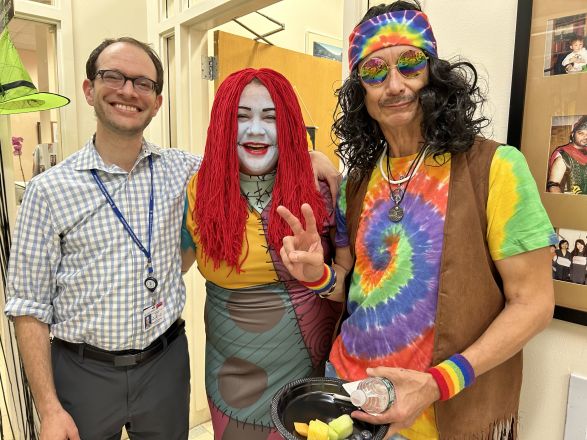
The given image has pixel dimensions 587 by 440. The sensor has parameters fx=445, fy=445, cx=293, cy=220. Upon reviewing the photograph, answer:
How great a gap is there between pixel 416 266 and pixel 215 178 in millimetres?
602

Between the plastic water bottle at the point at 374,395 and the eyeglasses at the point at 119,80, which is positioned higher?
the eyeglasses at the point at 119,80

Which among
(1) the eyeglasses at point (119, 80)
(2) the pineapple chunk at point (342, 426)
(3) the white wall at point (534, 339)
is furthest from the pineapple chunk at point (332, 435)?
(1) the eyeglasses at point (119, 80)

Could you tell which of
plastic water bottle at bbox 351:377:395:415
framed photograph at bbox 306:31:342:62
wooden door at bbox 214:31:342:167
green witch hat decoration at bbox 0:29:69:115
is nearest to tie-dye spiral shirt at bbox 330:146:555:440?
plastic water bottle at bbox 351:377:395:415

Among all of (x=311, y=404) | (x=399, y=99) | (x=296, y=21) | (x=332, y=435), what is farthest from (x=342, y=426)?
(x=296, y=21)

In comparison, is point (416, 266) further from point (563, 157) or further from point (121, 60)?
point (121, 60)

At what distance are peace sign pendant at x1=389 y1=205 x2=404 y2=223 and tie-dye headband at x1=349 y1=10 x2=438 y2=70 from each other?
353 mm

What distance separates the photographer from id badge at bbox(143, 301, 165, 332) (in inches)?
49.8

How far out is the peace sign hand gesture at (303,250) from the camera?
1.03 metres

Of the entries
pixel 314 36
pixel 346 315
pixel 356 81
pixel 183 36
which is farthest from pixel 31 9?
pixel 346 315

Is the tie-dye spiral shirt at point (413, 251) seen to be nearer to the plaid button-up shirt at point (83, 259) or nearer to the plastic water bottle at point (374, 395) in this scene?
the plastic water bottle at point (374, 395)

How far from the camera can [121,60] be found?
1.30 m

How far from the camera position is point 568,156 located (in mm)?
940

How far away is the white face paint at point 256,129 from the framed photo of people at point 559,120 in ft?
1.98

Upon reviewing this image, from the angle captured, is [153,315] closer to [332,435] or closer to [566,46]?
[332,435]
